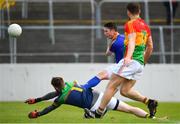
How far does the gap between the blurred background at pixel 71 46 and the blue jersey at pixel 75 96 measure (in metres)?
7.35

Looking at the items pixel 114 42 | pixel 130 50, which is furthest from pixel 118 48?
pixel 130 50

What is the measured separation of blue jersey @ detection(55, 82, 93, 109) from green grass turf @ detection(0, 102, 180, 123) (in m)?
0.35

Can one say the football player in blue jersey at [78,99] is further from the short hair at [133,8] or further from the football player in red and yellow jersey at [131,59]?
the short hair at [133,8]

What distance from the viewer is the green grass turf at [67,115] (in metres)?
16.6

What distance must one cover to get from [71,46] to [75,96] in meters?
12.1

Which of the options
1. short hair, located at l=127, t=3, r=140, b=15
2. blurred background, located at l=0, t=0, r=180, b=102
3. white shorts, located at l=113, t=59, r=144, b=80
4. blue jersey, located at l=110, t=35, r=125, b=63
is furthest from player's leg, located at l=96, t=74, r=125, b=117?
blurred background, located at l=0, t=0, r=180, b=102

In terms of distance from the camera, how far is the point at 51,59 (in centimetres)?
2689

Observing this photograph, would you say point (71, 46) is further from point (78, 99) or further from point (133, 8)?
point (133, 8)

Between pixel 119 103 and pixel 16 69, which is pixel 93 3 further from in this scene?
pixel 119 103

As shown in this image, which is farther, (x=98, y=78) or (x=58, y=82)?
(x=98, y=78)

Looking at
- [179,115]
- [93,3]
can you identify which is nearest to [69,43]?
[93,3]

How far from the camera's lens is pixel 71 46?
28938mm

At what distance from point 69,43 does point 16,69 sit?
4821mm

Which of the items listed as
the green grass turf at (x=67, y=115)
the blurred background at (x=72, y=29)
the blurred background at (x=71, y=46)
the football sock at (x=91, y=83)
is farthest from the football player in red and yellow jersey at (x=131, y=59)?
the blurred background at (x=72, y=29)
